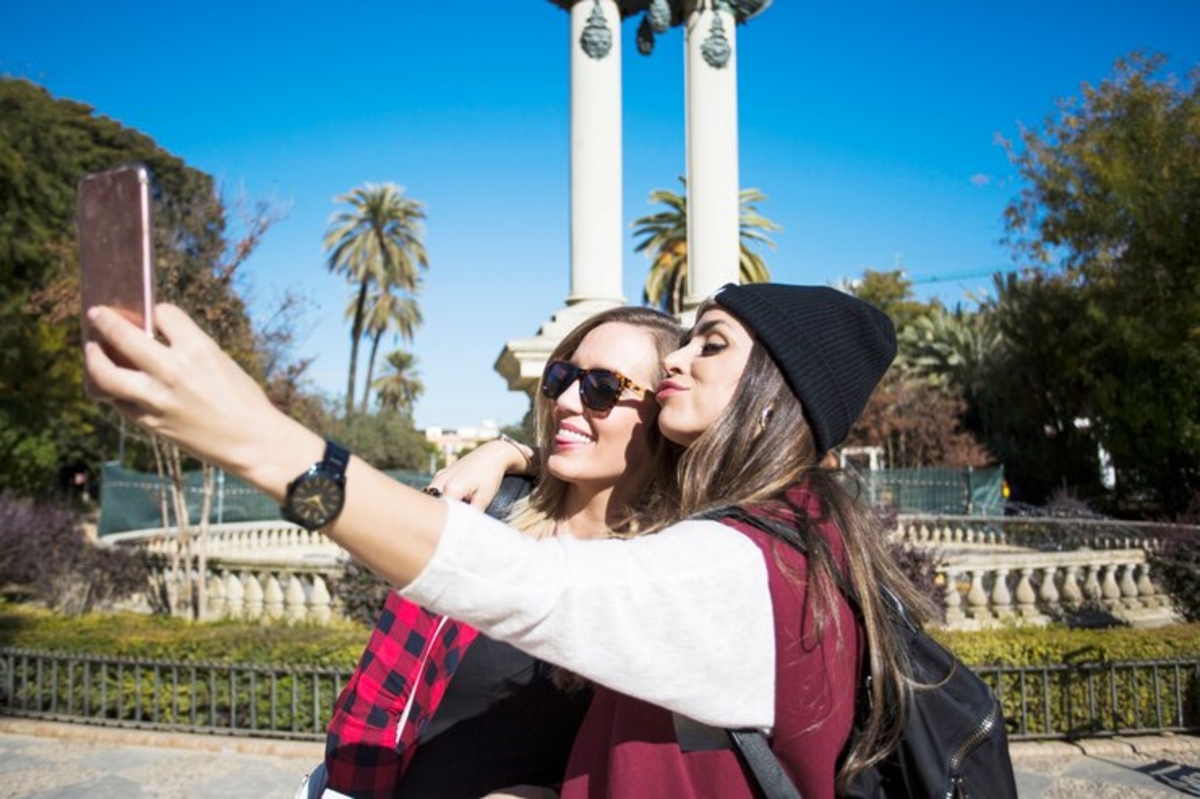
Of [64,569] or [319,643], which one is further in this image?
[64,569]

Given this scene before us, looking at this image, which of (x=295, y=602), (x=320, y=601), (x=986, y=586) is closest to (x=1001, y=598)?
(x=986, y=586)

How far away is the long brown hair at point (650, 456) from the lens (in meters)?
2.25

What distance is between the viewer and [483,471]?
256cm

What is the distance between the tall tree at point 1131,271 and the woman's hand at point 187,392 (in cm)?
2761

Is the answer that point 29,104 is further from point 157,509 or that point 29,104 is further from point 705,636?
point 705,636

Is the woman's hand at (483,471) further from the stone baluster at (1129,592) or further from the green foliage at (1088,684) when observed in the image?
the stone baluster at (1129,592)

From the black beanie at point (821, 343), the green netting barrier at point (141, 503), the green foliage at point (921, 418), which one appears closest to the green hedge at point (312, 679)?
the black beanie at point (821, 343)

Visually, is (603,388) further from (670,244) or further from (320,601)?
(670,244)

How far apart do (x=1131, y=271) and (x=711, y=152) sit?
62.5 feet

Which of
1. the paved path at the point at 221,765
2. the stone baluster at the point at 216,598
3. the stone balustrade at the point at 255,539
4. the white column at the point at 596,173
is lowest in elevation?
the stone balustrade at the point at 255,539

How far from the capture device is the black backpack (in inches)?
59.3

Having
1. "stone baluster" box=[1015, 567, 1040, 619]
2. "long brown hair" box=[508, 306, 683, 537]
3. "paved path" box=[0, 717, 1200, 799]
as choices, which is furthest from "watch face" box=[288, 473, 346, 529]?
"stone baluster" box=[1015, 567, 1040, 619]

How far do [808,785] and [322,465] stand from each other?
0.84m

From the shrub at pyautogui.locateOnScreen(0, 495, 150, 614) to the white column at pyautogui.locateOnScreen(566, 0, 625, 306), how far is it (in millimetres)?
6449
